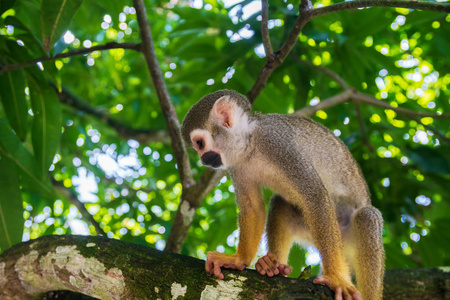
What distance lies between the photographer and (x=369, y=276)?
9.03 ft

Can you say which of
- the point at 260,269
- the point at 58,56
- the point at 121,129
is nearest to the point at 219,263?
the point at 260,269

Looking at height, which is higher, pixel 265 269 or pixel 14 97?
pixel 14 97

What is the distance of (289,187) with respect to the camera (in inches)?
115

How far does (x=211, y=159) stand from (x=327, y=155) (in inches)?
39.1

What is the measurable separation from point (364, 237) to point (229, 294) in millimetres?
1216

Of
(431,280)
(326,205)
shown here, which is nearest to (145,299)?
(326,205)

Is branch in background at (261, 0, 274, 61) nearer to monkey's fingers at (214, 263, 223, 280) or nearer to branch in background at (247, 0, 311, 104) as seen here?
branch in background at (247, 0, 311, 104)

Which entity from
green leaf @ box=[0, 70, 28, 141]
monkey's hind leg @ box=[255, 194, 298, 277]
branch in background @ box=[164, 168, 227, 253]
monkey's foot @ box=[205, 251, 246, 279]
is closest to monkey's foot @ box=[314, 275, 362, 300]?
monkey's foot @ box=[205, 251, 246, 279]

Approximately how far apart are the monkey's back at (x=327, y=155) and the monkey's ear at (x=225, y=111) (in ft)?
0.76

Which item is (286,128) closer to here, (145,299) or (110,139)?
(145,299)

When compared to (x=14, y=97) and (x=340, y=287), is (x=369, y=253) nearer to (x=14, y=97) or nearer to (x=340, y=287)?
(x=340, y=287)

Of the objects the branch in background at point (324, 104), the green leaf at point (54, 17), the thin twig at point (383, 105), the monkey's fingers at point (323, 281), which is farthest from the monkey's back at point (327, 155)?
the green leaf at point (54, 17)

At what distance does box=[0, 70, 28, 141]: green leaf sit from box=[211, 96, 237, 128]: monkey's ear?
1.58 meters

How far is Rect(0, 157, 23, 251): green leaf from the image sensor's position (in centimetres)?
300
